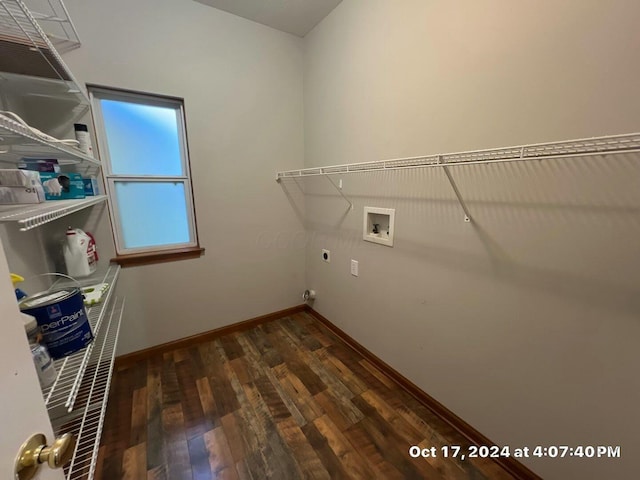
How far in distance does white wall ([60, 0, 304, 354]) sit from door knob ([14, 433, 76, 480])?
1.77 metres

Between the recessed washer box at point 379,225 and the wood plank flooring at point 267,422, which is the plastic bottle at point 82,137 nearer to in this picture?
the wood plank flooring at point 267,422

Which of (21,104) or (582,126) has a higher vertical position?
(21,104)

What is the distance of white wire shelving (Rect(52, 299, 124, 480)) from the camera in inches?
42.7

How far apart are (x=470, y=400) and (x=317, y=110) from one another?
2.38m

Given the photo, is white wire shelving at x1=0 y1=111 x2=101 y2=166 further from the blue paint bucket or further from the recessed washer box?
the recessed washer box

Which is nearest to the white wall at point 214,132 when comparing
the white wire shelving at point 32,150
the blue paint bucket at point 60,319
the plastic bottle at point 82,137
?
the plastic bottle at point 82,137

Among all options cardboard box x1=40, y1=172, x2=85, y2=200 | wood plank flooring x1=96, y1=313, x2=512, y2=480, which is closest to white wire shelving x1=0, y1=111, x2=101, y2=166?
cardboard box x1=40, y1=172, x2=85, y2=200

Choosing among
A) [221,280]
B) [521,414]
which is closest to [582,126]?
[521,414]

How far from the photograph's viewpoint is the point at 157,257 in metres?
2.06

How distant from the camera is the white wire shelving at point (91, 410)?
1.08 m

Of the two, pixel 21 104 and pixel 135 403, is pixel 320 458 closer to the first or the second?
pixel 135 403

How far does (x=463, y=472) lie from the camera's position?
51.3 inches
